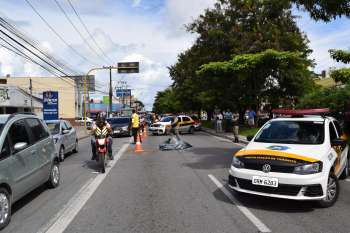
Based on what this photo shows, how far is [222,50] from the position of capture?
34031 millimetres

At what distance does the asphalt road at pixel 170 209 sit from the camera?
6.33 meters

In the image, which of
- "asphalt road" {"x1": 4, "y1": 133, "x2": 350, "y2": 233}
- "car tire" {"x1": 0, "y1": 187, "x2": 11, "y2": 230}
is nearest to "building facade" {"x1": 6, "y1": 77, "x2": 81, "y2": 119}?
"asphalt road" {"x1": 4, "y1": 133, "x2": 350, "y2": 233}

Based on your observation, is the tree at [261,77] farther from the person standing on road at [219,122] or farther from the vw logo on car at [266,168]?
the vw logo on car at [266,168]

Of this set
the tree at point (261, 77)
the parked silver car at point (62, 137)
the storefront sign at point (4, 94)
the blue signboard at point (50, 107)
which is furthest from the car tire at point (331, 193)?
the storefront sign at point (4, 94)

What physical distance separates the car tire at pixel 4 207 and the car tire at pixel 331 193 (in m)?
5.15

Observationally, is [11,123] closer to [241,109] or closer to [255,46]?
[255,46]

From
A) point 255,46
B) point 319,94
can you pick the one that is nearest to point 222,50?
point 255,46

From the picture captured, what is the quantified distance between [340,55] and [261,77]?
54.8 ft

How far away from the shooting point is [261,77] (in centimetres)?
3058

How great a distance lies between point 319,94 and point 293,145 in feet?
37.2

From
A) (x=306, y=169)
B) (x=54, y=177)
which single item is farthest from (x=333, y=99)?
(x=54, y=177)

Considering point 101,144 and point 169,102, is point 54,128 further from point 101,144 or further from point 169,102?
point 169,102

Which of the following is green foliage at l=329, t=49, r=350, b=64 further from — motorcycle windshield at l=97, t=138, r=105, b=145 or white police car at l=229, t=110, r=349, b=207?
motorcycle windshield at l=97, t=138, r=105, b=145

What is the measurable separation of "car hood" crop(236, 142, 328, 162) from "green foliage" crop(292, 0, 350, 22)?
5276 mm
